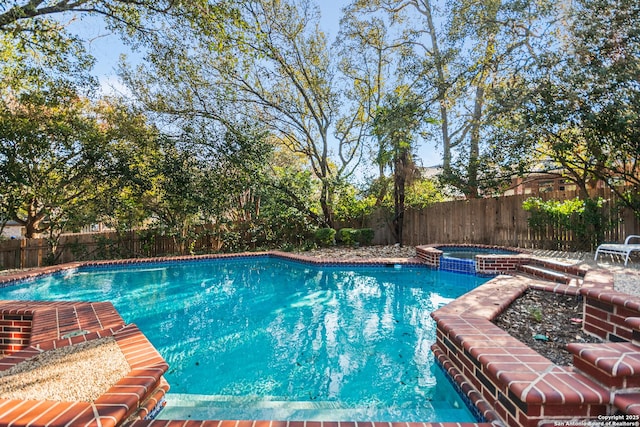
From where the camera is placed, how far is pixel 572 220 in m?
8.20

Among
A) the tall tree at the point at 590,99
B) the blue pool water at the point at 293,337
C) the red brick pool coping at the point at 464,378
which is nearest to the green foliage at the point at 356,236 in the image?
the blue pool water at the point at 293,337

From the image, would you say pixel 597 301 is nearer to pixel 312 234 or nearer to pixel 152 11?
pixel 152 11

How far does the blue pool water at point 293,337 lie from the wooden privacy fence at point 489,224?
3409 millimetres

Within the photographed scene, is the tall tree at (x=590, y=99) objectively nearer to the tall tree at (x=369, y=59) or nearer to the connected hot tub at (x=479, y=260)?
the connected hot tub at (x=479, y=260)

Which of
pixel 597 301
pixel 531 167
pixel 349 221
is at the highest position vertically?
pixel 531 167

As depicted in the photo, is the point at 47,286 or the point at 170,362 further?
the point at 47,286

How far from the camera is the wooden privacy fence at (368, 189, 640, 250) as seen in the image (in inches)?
308

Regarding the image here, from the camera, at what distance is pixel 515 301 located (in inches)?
164

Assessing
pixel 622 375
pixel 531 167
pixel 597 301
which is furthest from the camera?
pixel 531 167

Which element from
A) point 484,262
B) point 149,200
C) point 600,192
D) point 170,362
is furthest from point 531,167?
point 149,200

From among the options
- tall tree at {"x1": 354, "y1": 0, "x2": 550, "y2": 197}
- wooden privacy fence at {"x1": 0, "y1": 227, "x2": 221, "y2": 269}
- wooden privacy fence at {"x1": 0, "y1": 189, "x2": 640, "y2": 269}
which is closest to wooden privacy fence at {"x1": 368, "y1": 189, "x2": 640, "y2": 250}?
wooden privacy fence at {"x1": 0, "y1": 189, "x2": 640, "y2": 269}

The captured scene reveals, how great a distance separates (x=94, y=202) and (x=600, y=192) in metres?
14.2

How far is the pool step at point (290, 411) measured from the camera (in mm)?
2361

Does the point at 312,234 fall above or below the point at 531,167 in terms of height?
below
